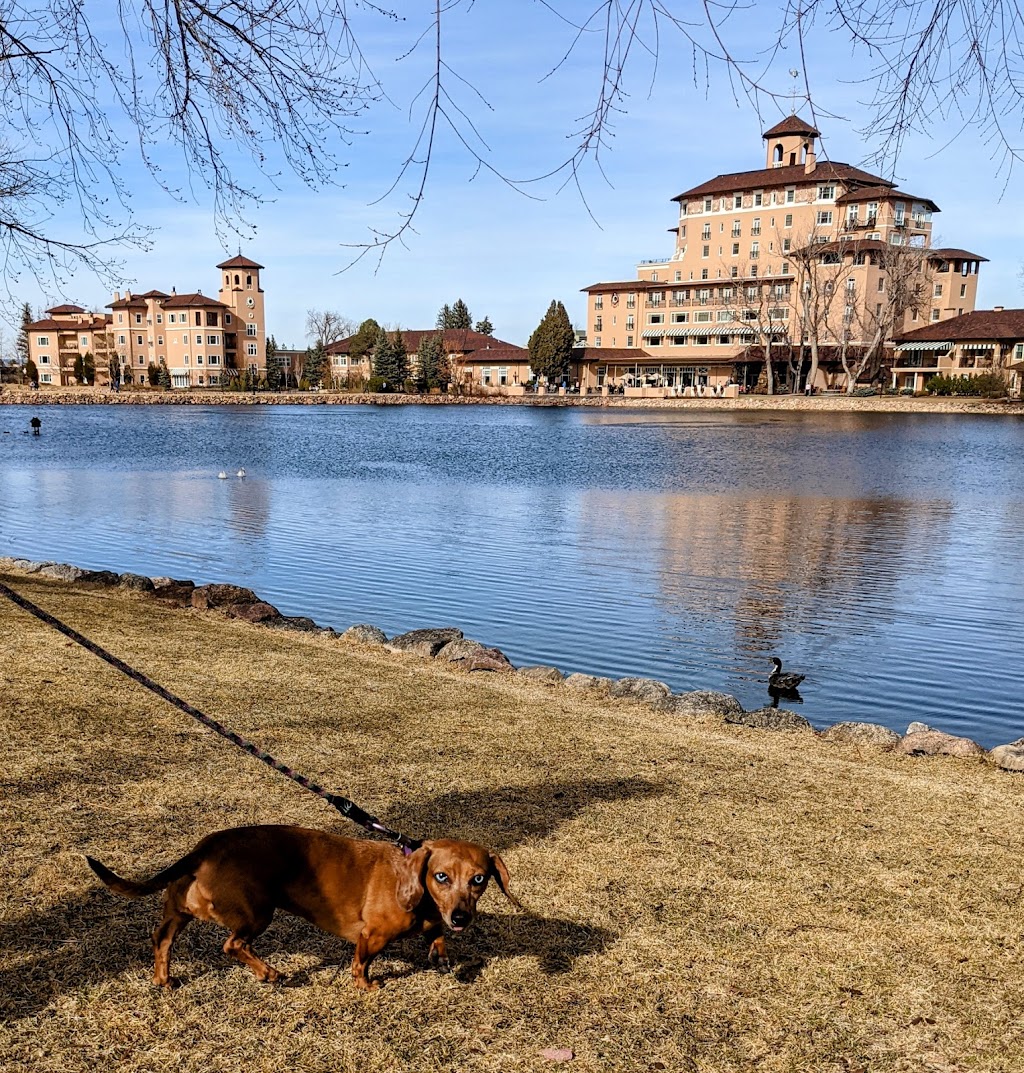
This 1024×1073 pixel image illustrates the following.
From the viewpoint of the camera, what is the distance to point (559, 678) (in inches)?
409

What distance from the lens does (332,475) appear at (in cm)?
3909

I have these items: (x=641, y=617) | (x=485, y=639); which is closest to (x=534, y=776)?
(x=485, y=639)

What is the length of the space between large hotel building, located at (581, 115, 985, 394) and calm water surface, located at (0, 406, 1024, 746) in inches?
1846

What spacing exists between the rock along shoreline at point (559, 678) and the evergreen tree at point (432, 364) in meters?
105

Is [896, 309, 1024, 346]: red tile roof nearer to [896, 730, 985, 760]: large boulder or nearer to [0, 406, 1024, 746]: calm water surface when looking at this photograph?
[0, 406, 1024, 746]: calm water surface

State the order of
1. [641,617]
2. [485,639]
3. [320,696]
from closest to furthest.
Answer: [320,696] < [485,639] < [641,617]

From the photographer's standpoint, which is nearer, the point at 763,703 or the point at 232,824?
the point at 232,824

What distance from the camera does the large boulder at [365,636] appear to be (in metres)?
11.7

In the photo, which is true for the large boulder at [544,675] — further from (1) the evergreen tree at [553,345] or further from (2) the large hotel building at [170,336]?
(2) the large hotel building at [170,336]

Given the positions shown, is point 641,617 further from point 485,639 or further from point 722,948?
point 722,948

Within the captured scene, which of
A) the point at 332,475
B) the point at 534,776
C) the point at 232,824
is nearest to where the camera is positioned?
the point at 232,824

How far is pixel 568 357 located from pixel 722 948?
4354 inches

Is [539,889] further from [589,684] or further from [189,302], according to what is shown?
[189,302]

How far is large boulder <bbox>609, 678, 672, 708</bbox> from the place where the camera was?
9.50 metres
